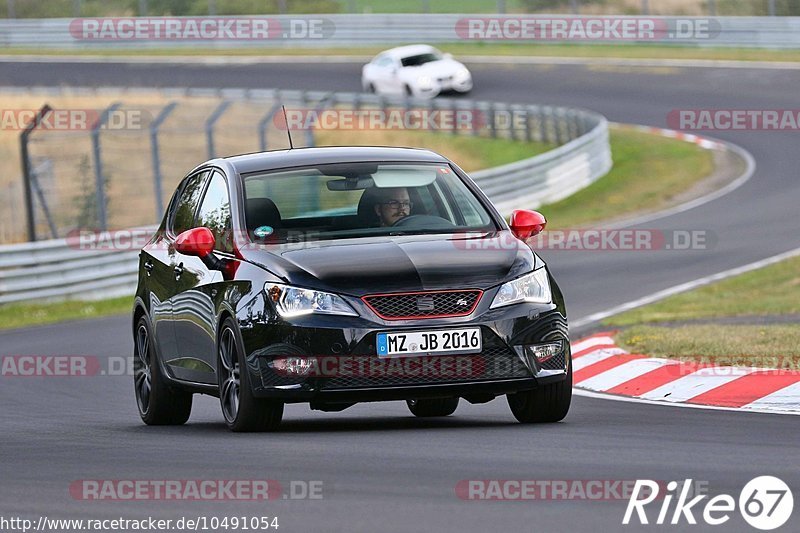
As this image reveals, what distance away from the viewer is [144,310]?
11117 millimetres

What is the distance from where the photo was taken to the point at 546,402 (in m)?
9.31

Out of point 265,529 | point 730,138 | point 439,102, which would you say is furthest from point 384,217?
point 439,102

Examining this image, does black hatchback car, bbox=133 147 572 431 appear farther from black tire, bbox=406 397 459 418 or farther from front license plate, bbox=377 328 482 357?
black tire, bbox=406 397 459 418

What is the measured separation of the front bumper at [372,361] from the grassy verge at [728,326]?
3.25m

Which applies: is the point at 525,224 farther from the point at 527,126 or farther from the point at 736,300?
the point at 527,126

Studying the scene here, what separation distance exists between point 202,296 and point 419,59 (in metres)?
38.2

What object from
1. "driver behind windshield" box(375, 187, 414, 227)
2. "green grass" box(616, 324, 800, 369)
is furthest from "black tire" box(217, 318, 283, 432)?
"green grass" box(616, 324, 800, 369)

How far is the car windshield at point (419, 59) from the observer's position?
1863 inches

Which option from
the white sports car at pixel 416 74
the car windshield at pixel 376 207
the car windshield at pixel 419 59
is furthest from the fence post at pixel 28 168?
the car windshield at pixel 419 59

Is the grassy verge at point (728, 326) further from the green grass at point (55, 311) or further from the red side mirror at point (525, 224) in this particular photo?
the green grass at point (55, 311)

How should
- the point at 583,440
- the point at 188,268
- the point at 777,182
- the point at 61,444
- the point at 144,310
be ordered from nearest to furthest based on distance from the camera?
the point at 583,440 → the point at 61,444 → the point at 188,268 → the point at 144,310 → the point at 777,182

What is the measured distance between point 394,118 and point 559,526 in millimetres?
37407

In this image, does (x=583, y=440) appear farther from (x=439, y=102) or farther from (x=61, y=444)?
(x=439, y=102)

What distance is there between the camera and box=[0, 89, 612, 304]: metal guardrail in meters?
22.1
